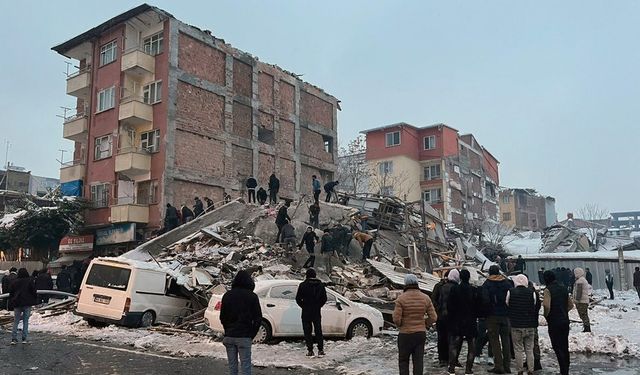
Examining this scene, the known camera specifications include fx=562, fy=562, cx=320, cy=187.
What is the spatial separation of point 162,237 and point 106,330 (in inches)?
410

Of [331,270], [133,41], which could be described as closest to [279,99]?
[133,41]

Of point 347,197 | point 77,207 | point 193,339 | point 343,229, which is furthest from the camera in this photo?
point 77,207

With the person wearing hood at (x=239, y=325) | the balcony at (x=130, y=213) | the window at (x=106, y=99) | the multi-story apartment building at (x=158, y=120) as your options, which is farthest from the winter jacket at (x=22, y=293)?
the window at (x=106, y=99)

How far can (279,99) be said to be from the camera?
1625 inches

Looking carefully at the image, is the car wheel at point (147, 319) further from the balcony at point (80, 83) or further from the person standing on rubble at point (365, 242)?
the balcony at point (80, 83)

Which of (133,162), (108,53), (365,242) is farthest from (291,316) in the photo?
(108,53)

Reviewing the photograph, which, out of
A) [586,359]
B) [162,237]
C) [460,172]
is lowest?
[586,359]

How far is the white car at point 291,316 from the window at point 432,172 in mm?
44885

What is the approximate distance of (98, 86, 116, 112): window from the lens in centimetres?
3512

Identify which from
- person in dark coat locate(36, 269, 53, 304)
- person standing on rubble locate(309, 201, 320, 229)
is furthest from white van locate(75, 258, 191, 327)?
person standing on rubble locate(309, 201, 320, 229)

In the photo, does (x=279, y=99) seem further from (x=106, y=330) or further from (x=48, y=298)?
(x=106, y=330)

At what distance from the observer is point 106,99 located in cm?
3559

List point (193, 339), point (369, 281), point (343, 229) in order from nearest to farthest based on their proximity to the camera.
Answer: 1. point (193, 339)
2. point (369, 281)
3. point (343, 229)

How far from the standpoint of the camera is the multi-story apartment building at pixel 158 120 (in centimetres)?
3288
